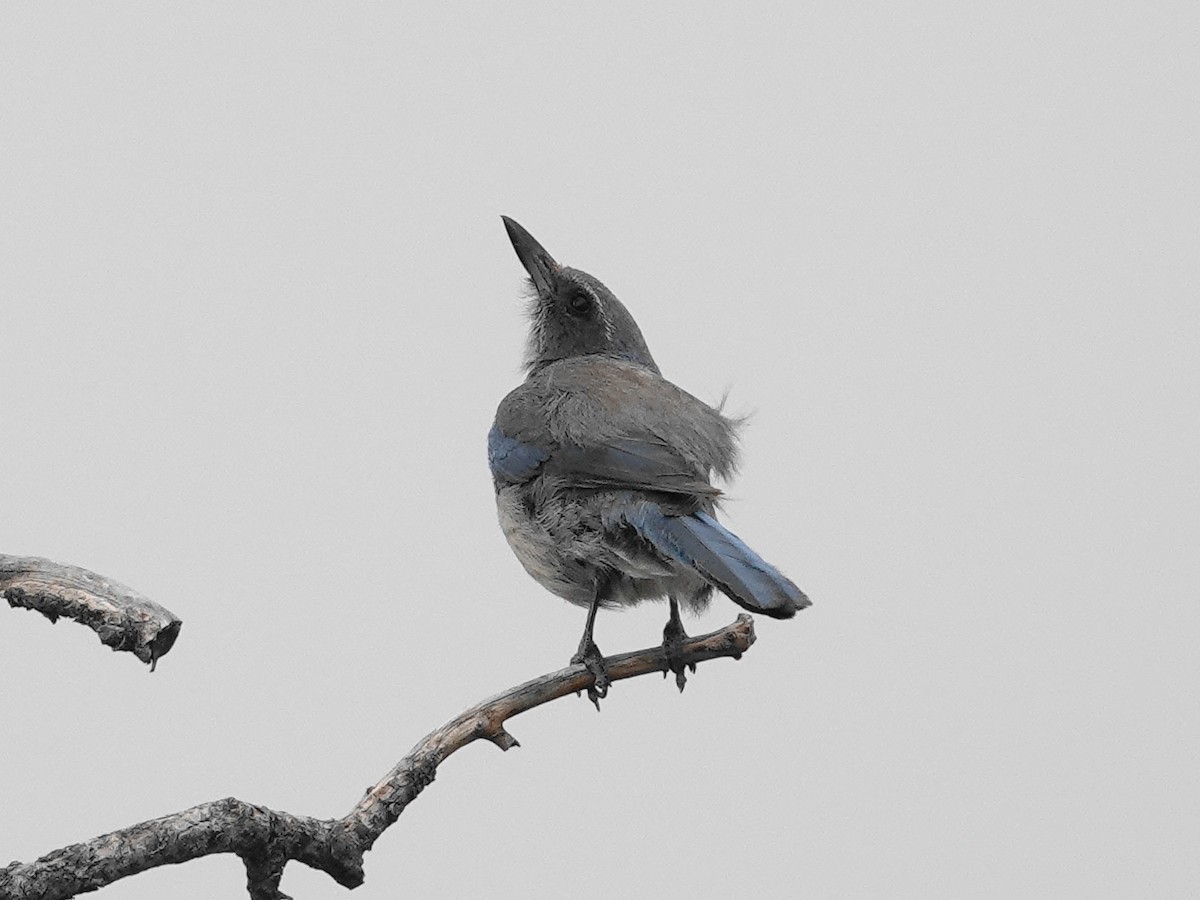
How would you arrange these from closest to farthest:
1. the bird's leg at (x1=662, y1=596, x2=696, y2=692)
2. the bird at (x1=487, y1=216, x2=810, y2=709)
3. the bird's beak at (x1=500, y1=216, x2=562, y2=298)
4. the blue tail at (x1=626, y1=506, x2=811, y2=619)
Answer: the blue tail at (x1=626, y1=506, x2=811, y2=619), the bird at (x1=487, y1=216, x2=810, y2=709), the bird's leg at (x1=662, y1=596, x2=696, y2=692), the bird's beak at (x1=500, y1=216, x2=562, y2=298)

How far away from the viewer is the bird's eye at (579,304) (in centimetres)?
580

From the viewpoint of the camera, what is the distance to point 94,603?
12.8ft

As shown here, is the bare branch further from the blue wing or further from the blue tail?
the blue wing

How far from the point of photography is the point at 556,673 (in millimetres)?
4605

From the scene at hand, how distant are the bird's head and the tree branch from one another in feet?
5.82

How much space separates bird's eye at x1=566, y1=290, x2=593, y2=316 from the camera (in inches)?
229

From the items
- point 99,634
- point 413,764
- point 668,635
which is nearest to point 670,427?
point 668,635

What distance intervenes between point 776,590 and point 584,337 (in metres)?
2.06

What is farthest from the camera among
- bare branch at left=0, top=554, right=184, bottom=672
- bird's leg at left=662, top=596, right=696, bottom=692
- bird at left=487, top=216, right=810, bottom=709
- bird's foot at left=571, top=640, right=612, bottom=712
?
bird's leg at left=662, top=596, right=696, bottom=692

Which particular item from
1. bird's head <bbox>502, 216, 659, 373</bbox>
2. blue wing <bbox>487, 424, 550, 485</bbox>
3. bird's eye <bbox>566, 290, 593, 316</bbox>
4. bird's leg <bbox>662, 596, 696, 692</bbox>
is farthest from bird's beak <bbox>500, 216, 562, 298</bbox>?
bird's leg <bbox>662, 596, 696, 692</bbox>

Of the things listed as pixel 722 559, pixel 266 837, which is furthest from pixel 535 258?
pixel 266 837

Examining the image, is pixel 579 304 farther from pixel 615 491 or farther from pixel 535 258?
pixel 615 491

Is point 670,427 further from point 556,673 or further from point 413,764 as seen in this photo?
point 413,764

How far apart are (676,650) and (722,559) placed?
2.98ft
